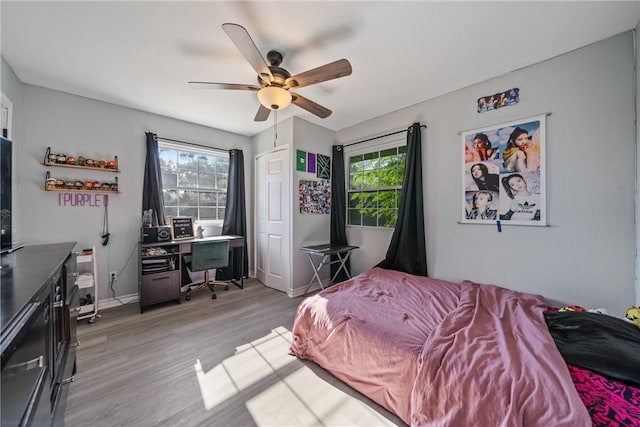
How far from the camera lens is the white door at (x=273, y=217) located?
341 centimetres

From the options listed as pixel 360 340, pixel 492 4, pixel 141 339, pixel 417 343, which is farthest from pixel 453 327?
pixel 141 339

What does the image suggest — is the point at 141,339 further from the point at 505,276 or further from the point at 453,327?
the point at 505,276

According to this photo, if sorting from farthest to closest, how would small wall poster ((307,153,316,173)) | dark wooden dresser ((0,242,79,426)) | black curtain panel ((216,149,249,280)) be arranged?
1. black curtain panel ((216,149,249,280))
2. small wall poster ((307,153,316,173))
3. dark wooden dresser ((0,242,79,426))

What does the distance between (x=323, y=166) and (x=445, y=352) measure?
2.94 metres

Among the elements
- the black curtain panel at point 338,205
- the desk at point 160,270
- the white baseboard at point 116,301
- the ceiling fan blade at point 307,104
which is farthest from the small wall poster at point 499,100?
the white baseboard at point 116,301

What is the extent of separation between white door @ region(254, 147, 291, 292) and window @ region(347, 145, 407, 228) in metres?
1.06

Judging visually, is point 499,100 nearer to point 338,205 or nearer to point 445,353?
point 338,205

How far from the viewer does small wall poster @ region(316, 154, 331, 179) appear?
12.0 feet

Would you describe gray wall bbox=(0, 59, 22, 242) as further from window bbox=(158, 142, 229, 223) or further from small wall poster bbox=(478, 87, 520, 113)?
small wall poster bbox=(478, 87, 520, 113)

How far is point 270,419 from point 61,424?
1128 millimetres

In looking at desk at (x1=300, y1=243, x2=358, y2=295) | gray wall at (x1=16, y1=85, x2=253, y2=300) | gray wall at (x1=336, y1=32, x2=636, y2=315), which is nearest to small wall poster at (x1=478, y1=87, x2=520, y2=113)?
gray wall at (x1=336, y1=32, x2=636, y2=315)

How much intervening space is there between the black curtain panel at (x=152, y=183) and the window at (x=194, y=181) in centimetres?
21

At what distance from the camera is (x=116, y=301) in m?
2.93

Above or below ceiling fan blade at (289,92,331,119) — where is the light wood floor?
below
